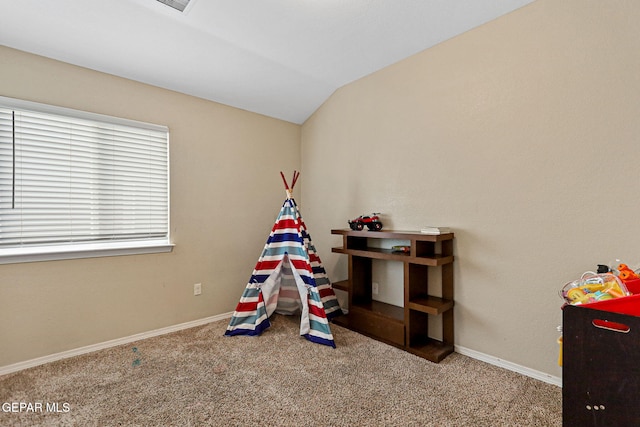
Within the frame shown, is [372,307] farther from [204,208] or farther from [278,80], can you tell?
[278,80]

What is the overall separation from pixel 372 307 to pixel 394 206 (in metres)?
0.97

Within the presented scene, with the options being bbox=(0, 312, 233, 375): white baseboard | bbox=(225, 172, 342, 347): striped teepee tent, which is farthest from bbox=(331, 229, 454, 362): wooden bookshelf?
bbox=(0, 312, 233, 375): white baseboard

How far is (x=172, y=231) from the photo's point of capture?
116 inches

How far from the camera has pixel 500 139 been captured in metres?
2.22

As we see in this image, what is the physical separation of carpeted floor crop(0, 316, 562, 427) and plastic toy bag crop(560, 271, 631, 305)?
70 cm

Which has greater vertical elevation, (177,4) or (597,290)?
(177,4)

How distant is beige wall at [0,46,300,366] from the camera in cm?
226

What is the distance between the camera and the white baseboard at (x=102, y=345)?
220 cm

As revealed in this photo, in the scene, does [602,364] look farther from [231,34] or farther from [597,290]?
[231,34]

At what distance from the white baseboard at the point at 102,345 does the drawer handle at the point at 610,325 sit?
3.04 metres

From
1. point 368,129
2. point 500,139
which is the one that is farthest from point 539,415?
point 368,129

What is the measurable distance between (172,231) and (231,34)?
1.83 meters

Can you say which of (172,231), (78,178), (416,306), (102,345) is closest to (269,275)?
(172,231)

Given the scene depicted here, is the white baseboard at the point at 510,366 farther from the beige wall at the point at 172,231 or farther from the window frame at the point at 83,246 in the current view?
the window frame at the point at 83,246
